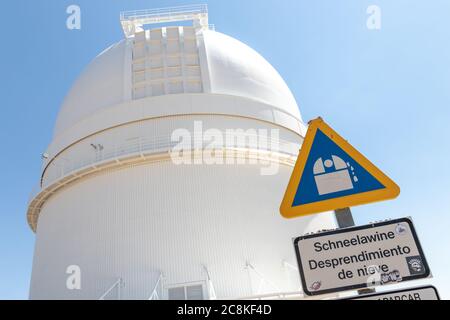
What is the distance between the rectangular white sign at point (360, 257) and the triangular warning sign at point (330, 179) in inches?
8.5

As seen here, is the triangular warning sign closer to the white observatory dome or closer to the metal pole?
the metal pole

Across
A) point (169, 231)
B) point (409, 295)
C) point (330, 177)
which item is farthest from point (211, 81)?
point (409, 295)

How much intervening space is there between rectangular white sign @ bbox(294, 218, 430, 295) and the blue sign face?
28cm

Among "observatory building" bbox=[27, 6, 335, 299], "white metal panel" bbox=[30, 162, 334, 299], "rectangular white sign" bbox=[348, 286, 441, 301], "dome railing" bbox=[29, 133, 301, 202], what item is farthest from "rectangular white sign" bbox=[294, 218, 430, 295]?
"dome railing" bbox=[29, 133, 301, 202]

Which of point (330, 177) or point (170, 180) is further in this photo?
point (170, 180)

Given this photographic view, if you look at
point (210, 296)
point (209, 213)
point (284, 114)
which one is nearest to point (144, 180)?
point (209, 213)

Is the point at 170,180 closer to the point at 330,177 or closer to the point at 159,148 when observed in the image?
the point at 159,148

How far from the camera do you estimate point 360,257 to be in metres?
1.87

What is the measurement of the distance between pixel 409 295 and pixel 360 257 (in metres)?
0.28

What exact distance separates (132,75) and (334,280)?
13960 millimetres

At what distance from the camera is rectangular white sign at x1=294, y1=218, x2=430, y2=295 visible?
5.93ft

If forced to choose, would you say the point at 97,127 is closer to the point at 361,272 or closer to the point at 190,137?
the point at 190,137

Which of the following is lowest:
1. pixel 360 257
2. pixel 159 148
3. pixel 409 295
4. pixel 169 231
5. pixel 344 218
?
pixel 409 295

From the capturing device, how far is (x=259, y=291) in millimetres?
10211
